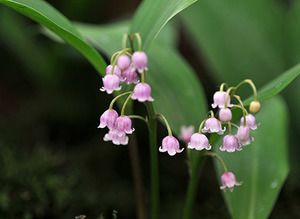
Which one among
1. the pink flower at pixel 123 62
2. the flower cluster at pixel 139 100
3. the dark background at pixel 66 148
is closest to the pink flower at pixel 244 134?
the flower cluster at pixel 139 100

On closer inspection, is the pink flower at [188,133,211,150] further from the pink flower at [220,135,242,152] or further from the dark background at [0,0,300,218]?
the dark background at [0,0,300,218]

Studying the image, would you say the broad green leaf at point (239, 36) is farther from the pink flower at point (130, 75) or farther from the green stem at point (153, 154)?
the pink flower at point (130, 75)

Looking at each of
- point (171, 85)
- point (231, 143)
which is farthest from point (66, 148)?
point (231, 143)

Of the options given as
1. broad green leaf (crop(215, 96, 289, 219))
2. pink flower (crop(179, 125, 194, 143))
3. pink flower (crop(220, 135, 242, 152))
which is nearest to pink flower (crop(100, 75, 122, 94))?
pink flower (crop(220, 135, 242, 152))

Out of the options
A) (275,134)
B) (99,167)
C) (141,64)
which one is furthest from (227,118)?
(99,167)

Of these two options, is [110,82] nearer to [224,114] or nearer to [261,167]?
[224,114]

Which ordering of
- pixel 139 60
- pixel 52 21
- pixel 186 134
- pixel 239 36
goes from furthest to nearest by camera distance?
pixel 239 36 → pixel 186 134 → pixel 52 21 → pixel 139 60
